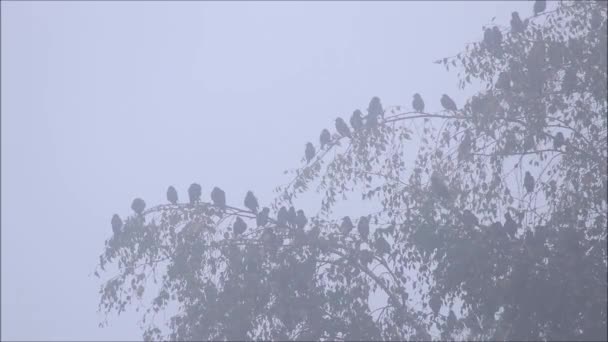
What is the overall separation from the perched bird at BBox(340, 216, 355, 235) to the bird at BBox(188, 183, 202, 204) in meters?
1.65

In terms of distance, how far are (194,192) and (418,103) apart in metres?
2.74

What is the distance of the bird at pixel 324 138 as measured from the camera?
948 centimetres

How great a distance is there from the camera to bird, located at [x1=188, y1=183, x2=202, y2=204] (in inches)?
380

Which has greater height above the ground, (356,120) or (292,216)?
(356,120)

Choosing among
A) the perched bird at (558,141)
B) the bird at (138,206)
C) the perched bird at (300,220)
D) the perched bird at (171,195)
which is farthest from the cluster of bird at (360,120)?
the bird at (138,206)

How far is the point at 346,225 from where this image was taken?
30.8 feet

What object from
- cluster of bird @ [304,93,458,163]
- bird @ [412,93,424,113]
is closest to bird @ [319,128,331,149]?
cluster of bird @ [304,93,458,163]

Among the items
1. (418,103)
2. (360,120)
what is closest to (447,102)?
(418,103)

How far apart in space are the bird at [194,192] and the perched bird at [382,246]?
207cm

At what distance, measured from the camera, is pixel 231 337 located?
8.70m

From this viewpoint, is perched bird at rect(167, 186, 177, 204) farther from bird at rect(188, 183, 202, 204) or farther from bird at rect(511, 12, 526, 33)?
bird at rect(511, 12, 526, 33)

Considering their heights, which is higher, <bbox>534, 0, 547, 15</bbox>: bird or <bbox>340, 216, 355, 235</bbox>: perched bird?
<bbox>534, 0, 547, 15</bbox>: bird

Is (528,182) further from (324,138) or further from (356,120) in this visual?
(324,138)

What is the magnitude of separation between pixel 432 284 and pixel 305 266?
1.37 m
